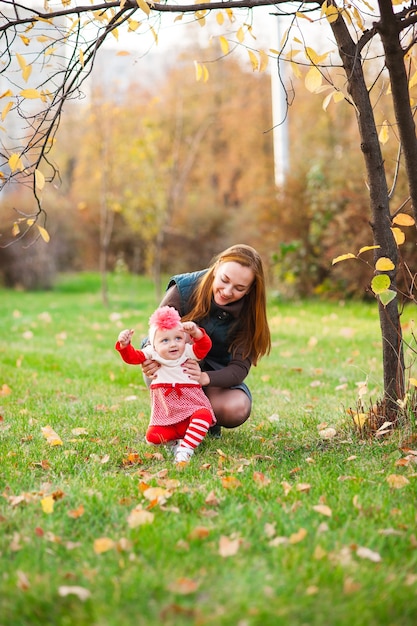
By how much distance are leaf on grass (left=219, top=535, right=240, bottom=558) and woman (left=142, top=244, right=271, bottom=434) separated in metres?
A: 1.36

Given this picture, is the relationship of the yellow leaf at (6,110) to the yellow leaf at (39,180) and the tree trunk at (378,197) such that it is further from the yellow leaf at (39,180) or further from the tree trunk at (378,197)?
the tree trunk at (378,197)

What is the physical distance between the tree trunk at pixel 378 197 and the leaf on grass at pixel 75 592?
2.08m

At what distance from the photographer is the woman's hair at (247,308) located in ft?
12.3

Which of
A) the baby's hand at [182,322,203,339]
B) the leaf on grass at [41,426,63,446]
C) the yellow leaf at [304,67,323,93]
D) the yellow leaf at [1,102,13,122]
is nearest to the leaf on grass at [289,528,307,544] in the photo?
the baby's hand at [182,322,203,339]

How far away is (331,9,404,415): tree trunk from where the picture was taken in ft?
11.1

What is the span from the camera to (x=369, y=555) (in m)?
2.22

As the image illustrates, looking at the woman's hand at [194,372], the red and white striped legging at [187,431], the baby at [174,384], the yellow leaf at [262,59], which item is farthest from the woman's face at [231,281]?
the yellow leaf at [262,59]

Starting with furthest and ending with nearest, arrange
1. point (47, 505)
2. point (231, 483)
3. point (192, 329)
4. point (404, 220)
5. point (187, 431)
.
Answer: point (187, 431) → point (192, 329) → point (404, 220) → point (231, 483) → point (47, 505)

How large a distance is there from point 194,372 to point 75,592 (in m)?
1.66

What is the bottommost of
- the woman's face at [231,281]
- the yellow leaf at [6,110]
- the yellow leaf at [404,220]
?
the woman's face at [231,281]

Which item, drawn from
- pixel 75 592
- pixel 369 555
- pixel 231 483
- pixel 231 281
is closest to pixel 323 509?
pixel 369 555

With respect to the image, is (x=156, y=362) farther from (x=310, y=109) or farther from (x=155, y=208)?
(x=310, y=109)

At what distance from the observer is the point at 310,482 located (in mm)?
3029

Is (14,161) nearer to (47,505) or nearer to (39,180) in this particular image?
(39,180)
